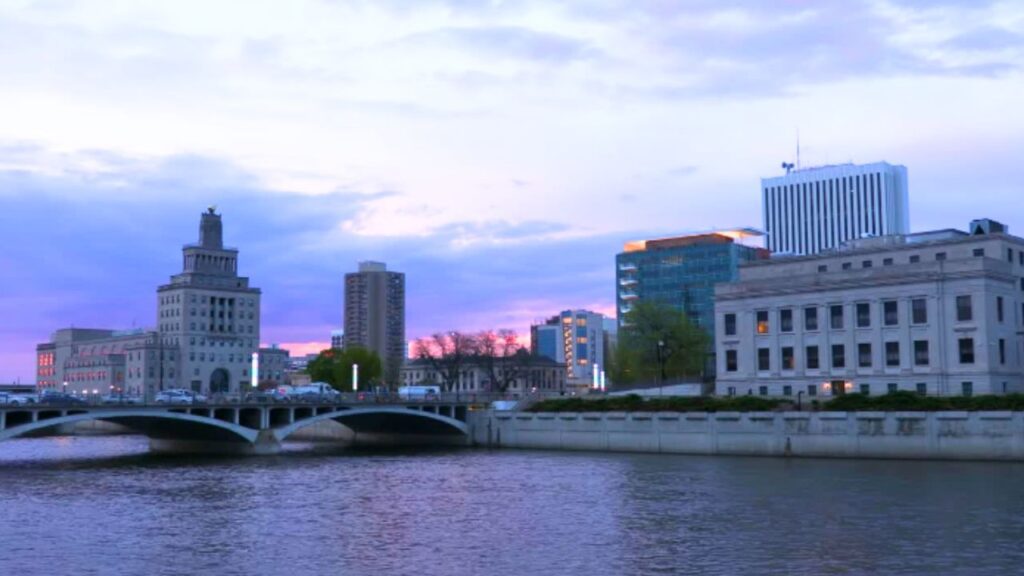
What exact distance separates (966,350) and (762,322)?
2134 centimetres

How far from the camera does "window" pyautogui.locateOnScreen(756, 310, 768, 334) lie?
11694 cm

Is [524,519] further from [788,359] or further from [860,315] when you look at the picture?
[788,359]

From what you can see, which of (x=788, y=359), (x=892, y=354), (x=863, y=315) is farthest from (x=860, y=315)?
(x=788, y=359)

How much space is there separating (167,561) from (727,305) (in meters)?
86.8

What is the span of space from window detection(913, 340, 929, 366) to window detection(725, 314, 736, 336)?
66.6ft

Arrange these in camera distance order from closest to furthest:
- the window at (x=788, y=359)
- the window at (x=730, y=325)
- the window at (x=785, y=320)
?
1. the window at (x=788, y=359)
2. the window at (x=785, y=320)
3. the window at (x=730, y=325)

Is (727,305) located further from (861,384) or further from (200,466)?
(200,466)

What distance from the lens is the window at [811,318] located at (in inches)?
4433

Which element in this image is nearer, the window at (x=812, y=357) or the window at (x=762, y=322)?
the window at (x=812, y=357)

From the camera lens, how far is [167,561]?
42.1 metres

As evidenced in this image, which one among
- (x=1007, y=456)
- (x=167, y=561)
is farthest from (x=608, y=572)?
(x=1007, y=456)

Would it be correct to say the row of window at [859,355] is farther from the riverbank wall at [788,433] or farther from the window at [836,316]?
the riverbank wall at [788,433]

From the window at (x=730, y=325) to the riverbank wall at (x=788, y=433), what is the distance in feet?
67.6

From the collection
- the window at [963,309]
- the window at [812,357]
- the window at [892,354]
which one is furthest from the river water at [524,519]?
the window at [812,357]
